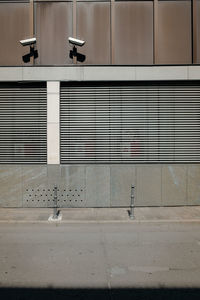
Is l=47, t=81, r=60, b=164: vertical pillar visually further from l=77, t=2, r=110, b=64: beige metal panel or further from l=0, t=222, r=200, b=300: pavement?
l=0, t=222, r=200, b=300: pavement

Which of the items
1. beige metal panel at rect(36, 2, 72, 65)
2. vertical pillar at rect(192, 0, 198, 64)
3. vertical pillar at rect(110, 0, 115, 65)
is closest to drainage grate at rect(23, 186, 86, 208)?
beige metal panel at rect(36, 2, 72, 65)

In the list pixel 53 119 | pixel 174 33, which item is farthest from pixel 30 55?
pixel 174 33

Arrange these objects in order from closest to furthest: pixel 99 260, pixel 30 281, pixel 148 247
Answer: pixel 30 281 < pixel 99 260 < pixel 148 247

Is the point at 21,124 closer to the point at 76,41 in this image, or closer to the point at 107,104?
the point at 107,104

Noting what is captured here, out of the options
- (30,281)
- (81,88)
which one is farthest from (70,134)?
(30,281)

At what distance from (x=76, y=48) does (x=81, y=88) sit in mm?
1845

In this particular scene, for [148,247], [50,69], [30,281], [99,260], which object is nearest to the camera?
[30,281]

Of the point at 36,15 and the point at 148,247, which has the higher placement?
the point at 36,15

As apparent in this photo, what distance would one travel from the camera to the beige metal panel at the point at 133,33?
11.3 metres

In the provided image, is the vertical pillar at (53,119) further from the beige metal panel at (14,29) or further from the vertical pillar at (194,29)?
the vertical pillar at (194,29)

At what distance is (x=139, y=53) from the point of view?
1135 cm

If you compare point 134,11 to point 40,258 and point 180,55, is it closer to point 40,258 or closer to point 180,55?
point 180,55
